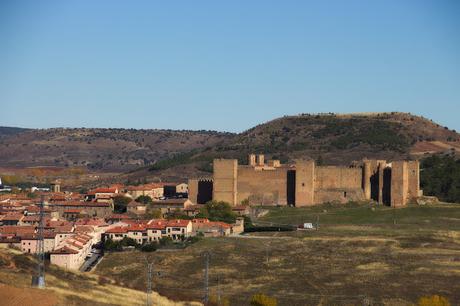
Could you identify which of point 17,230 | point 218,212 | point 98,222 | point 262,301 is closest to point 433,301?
point 262,301

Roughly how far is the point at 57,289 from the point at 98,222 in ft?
114

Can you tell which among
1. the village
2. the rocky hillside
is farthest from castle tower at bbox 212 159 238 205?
the rocky hillside

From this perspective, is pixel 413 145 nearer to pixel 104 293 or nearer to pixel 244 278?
pixel 244 278

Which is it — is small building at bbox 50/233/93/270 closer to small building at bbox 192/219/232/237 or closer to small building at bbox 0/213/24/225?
small building at bbox 192/219/232/237

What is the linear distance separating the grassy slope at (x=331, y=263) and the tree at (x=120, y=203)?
608 inches

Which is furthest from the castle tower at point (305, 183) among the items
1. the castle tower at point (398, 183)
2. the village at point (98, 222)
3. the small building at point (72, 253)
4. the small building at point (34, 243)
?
the small building at point (34, 243)

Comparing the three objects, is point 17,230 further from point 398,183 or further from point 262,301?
point 262,301

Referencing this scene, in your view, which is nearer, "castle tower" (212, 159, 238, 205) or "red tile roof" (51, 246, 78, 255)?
"red tile roof" (51, 246, 78, 255)

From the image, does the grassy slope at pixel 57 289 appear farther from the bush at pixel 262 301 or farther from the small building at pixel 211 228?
the small building at pixel 211 228

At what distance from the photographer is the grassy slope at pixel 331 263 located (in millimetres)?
56375

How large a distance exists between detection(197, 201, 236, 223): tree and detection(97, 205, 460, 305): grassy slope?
3571 mm

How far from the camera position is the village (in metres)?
70.3

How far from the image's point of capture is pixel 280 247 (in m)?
70.2

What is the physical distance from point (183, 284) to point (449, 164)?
52038 millimetres
